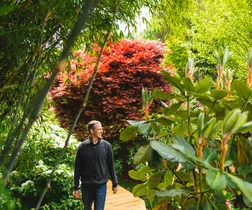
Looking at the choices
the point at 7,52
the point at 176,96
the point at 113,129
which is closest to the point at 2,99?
the point at 7,52

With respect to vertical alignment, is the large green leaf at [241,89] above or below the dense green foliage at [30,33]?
below

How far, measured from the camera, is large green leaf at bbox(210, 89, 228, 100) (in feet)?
3.49

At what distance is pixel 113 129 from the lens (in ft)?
20.3

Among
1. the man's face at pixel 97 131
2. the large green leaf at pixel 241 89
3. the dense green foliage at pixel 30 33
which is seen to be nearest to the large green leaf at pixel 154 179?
the large green leaf at pixel 241 89

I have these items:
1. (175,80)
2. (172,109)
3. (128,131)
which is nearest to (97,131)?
(128,131)

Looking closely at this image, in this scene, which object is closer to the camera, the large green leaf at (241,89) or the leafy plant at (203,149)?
the leafy plant at (203,149)

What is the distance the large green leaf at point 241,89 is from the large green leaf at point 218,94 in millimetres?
40

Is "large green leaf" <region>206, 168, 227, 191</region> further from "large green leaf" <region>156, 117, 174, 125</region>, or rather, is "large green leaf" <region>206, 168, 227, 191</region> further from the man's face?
the man's face

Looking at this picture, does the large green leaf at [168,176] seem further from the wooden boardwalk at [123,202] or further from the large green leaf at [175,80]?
the wooden boardwalk at [123,202]

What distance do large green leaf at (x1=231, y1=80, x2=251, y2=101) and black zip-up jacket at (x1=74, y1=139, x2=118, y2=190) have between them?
2117 millimetres

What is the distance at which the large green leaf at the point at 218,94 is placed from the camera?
1.06 metres

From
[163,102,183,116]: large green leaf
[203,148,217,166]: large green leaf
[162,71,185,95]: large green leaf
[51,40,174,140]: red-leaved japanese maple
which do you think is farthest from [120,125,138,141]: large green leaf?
[51,40,174,140]: red-leaved japanese maple

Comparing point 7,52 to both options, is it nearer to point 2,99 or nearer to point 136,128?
point 2,99

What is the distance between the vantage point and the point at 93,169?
2.98 m
